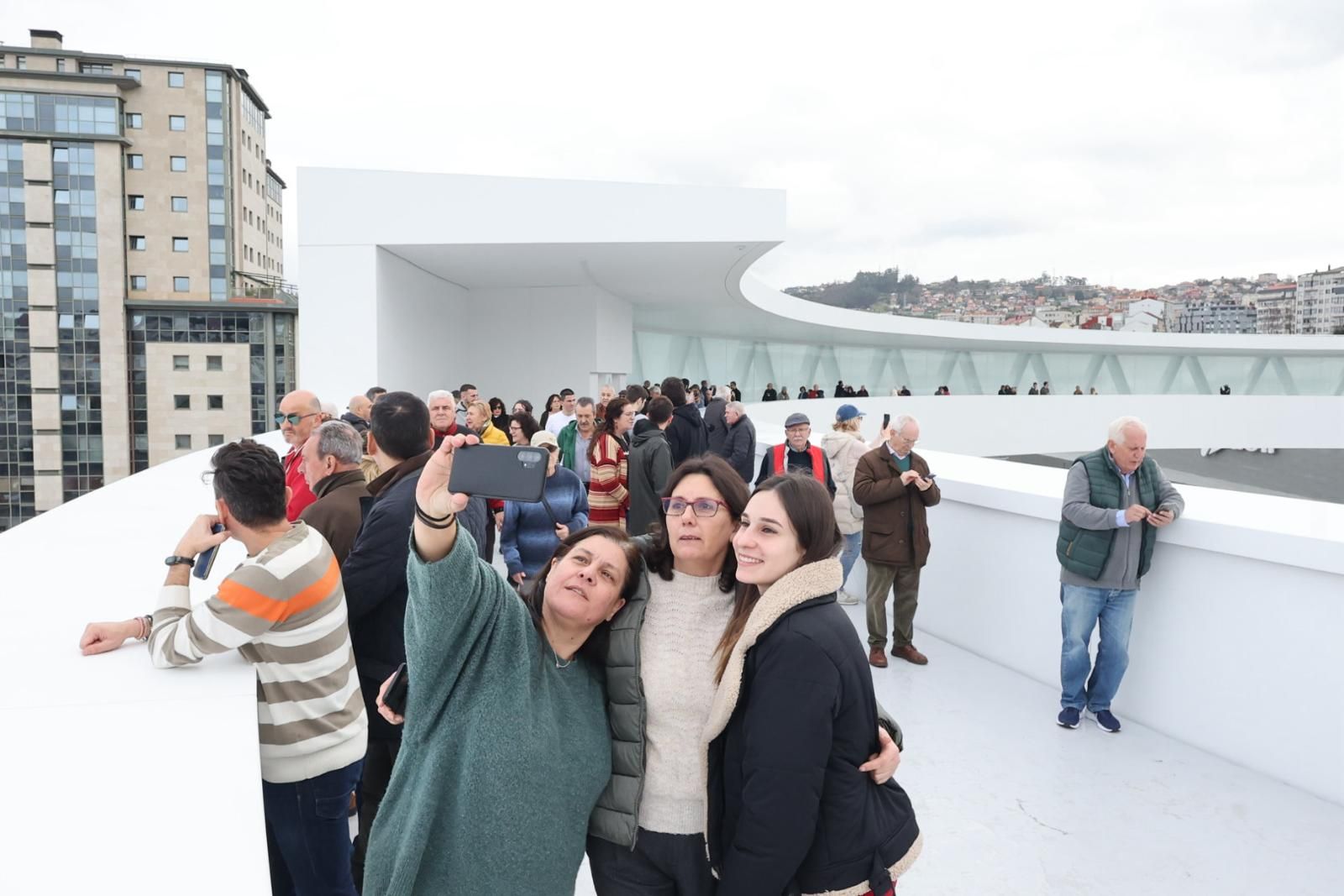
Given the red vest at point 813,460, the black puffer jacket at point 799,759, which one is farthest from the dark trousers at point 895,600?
the black puffer jacket at point 799,759

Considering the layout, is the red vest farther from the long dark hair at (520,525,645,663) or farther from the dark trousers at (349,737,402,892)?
the long dark hair at (520,525,645,663)

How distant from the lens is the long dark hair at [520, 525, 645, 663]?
1974mm

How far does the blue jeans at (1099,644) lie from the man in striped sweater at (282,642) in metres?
3.94

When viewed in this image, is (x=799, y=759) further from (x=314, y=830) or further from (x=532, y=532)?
(x=532, y=532)

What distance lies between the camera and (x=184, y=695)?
6.47 feet

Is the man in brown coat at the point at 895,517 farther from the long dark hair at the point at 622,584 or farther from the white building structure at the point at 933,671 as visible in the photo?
the long dark hair at the point at 622,584

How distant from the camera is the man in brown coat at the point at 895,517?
5738 mm

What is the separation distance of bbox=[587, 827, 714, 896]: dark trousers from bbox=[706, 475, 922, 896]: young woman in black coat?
56 mm

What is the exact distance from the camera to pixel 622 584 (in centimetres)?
196

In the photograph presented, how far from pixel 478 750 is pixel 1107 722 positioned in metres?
4.33

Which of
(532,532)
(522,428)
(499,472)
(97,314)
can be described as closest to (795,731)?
(499,472)

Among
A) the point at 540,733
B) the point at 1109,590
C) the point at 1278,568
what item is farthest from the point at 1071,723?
the point at 540,733

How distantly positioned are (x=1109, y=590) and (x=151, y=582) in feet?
14.9

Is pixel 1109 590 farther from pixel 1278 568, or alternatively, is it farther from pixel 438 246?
pixel 438 246
